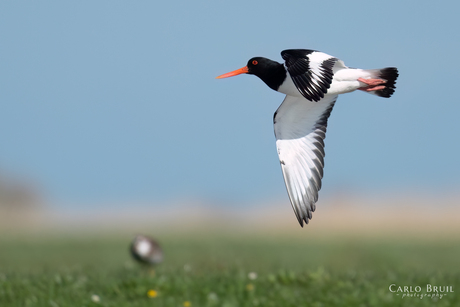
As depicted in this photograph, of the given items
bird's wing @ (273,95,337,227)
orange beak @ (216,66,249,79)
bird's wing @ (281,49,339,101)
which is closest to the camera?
bird's wing @ (281,49,339,101)

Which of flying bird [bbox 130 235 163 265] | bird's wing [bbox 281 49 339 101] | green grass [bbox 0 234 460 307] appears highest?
bird's wing [bbox 281 49 339 101]

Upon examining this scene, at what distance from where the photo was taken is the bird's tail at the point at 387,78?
7.35 m

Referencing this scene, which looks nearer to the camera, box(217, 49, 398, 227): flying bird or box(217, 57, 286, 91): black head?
Answer: box(217, 49, 398, 227): flying bird

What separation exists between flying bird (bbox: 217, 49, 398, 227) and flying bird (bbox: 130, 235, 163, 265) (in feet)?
11.3

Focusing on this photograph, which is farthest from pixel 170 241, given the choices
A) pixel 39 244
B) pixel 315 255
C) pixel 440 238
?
pixel 440 238

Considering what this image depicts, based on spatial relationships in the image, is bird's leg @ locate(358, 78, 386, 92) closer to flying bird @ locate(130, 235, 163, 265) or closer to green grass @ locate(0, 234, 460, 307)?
green grass @ locate(0, 234, 460, 307)

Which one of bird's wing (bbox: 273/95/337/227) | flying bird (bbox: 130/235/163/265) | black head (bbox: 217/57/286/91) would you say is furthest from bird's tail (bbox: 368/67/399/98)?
flying bird (bbox: 130/235/163/265)

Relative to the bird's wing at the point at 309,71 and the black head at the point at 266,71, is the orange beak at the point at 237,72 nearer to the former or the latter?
the black head at the point at 266,71

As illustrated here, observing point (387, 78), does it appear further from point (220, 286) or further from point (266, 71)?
point (220, 286)

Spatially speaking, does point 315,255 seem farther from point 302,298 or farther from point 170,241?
point 302,298

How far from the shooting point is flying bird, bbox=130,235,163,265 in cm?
1007

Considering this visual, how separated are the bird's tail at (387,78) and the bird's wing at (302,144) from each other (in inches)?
40.0

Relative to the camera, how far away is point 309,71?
614 cm

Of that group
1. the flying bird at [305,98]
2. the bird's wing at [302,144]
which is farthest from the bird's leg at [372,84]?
the bird's wing at [302,144]
